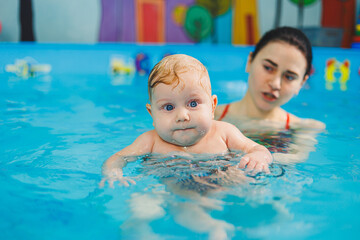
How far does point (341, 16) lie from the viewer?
8.96m

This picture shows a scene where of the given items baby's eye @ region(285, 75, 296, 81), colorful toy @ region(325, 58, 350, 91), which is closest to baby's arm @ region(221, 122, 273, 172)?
baby's eye @ region(285, 75, 296, 81)

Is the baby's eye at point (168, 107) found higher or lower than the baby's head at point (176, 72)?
lower

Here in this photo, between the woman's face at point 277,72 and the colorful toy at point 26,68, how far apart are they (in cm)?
436

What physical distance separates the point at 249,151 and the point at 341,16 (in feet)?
26.5

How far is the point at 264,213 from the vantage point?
163 centimetres

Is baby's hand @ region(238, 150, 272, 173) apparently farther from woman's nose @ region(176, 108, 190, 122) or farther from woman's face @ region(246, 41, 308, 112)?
woman's face @ region(246, 41, 308, 112)

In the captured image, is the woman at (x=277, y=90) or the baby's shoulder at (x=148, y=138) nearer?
the baby's shoulder at (x=148, y=138)

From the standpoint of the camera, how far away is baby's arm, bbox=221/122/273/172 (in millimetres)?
1895

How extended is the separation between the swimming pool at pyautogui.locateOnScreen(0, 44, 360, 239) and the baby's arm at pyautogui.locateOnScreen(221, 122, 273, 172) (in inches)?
3.1

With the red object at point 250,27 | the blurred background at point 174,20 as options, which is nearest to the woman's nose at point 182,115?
the blurred background at point 174,20

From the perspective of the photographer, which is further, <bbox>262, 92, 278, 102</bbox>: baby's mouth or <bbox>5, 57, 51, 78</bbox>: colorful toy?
<bbox>5, 57, 51, 78</bbox>: colorful toy

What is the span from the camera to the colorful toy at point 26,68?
242 inches

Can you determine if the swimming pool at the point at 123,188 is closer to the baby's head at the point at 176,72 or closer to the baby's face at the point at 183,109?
the baby's face at the point at 183,109

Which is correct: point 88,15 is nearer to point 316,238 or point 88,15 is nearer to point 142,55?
point 142,55
